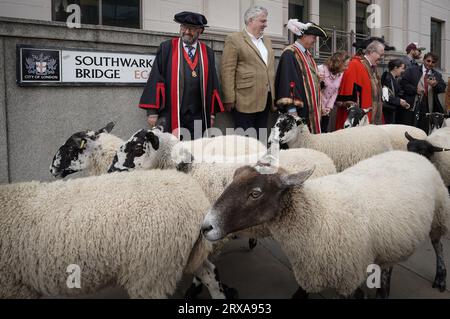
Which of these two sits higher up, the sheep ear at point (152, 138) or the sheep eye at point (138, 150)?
the sheep ear at point (152, 138)

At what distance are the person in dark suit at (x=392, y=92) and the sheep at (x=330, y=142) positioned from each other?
2344mm

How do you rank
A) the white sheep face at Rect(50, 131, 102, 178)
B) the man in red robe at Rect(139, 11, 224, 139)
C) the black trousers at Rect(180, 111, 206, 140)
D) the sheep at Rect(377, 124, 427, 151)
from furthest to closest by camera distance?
1. the sheep at Rect(377, 124, 427, 151)
2. the black trousers at Rect(180, 111, 206, 140)
3. the man in red robe at Rect(139, 11, 224, 139)
4. the white sheep face at Rect(50, 131, 102, 178)

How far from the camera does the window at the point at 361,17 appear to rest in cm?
1192

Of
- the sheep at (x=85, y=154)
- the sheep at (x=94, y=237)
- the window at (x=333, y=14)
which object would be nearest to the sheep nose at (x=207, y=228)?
the sheep at (x=94, y=237)

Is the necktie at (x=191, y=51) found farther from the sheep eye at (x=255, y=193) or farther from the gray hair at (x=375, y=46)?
the gray hair at (x=375, y=46)

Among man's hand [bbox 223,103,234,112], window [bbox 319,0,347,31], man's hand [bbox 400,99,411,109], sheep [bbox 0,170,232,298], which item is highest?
window [bbox 319,0,347,31]

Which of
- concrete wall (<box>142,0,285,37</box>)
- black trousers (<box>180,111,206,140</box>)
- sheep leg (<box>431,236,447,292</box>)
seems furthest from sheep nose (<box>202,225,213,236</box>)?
Answer: concrete wall (<box>142,0,285,37</box>)

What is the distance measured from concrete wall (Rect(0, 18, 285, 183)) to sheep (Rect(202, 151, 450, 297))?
9.30 feet

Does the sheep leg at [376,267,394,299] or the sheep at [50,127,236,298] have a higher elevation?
the sheep at [50,127,236,298]

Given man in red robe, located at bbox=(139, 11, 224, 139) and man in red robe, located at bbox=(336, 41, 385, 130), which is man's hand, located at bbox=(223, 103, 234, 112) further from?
man in red robe, located at bbox=(336, 41, 385, 130)

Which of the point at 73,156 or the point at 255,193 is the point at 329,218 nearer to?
the point at 255,193

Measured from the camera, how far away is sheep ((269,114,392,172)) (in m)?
4.37

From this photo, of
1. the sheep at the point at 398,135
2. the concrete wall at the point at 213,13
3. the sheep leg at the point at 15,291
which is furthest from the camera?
the concrete wall at the point at 213,13

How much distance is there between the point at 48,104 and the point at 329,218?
328 centimetres
